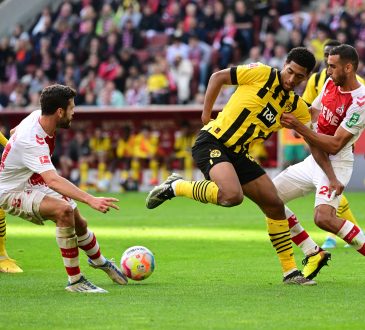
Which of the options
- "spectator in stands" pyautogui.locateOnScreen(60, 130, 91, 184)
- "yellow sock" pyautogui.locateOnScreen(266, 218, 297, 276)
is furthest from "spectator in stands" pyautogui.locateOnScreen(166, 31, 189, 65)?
"yellow sock" pyautogui.locateOnScreen(266, 218, 297, 276)

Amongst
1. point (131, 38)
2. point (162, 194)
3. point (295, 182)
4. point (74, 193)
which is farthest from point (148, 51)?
point (74, 193)

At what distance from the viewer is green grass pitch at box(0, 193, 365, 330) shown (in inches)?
287

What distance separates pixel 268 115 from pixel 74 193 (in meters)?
2.14

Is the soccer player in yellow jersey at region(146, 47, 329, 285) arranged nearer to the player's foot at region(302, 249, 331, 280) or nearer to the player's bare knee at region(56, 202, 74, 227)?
the player's foot at region(302, 249, 331, 280)

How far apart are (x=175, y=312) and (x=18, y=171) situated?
2.23 m

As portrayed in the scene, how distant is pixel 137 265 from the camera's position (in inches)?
370

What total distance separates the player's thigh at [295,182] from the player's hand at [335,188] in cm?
64

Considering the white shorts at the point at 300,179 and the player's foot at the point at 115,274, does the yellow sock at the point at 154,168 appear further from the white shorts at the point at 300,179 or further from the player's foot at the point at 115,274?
the player's foot at the point at 115,274

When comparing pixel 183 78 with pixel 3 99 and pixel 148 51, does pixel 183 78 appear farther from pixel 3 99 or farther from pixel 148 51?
pixel 3 99

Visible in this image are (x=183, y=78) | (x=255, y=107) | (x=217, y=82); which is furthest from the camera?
(x=183, y=78)

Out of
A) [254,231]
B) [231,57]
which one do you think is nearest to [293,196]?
[254,231]

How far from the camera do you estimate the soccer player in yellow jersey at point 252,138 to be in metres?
9.39

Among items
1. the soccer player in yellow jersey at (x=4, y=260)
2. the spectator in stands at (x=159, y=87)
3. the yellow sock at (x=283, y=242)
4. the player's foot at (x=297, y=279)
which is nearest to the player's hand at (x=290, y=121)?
the yellow sock at (x=283, y=242)

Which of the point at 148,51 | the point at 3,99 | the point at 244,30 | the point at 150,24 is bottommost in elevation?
the point at 3,99
